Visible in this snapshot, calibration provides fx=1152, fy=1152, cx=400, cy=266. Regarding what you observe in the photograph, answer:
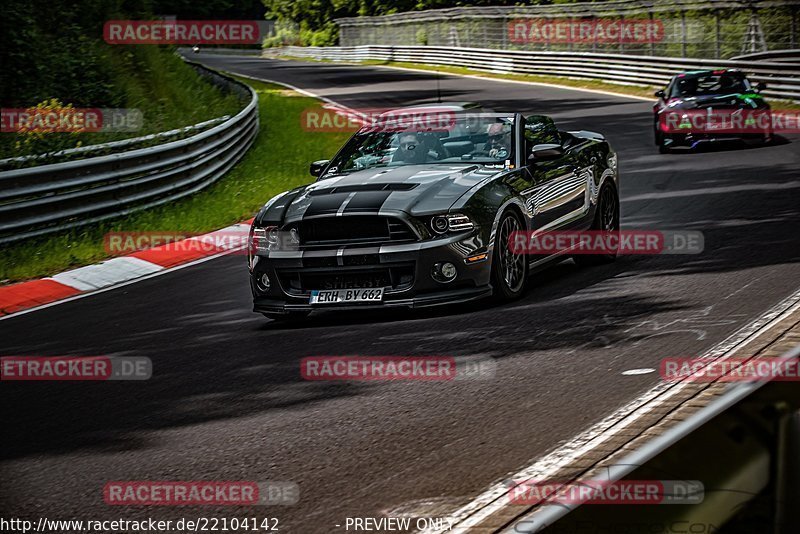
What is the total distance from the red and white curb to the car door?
466 cm

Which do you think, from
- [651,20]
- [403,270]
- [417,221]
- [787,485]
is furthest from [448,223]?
[651,20]

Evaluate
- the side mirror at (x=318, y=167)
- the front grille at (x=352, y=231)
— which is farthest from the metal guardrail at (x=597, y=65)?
the front grille at (x=352, y=231)

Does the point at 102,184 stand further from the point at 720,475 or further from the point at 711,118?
the point at 720,475

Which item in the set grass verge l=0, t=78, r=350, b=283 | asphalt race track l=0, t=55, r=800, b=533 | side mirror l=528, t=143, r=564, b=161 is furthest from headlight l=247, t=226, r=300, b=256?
grass verge l=0, t=78, r=350, b=283

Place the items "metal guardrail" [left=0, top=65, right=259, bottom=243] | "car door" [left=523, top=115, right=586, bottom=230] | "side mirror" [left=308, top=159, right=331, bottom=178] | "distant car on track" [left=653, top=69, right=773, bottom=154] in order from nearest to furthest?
"car door" [left=523, top=115, right=586, bottom=230]
"side mirror" [left=308, top=159, right=331, bottom=178]
"metal guardrail" [left=0, top=65, right=259, bottom=243]
"distant car on track" [left=653, top=69, right=773, bottom=154]

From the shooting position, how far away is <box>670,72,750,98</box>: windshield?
65.9 feet

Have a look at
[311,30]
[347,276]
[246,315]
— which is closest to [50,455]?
[347,276]

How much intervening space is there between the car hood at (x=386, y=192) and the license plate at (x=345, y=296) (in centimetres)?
57

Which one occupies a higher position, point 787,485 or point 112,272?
point 787,485

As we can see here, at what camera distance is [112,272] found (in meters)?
12.7

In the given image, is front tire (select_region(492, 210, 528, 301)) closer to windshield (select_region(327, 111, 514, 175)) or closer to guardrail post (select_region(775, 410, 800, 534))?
windshield (select_region(327, 111, 514, 175))

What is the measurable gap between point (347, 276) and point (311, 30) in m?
83.9

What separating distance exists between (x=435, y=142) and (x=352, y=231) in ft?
5.42

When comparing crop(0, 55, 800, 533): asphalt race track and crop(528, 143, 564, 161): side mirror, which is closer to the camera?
crop(0, 55, 800, 533): asphalt race track
